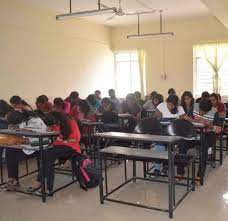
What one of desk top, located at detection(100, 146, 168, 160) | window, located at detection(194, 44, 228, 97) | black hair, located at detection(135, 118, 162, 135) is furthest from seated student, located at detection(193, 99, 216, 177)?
window, located at detection(194, 44, 228, 97)

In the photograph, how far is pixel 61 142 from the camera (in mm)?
3873

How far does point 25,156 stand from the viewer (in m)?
4.05

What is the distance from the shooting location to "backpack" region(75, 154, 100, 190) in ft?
12.9

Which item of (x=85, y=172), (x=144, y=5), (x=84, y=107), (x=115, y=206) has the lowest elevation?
(x=115, y=206)

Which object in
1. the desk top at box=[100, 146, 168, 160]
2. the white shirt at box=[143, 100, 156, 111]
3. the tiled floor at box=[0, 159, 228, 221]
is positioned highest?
the white shirt at box=[143, 100, 156, 111]

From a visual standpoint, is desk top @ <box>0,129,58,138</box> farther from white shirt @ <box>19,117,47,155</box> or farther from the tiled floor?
the tiled floor

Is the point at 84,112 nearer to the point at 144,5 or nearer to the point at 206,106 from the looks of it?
the point at 206,106

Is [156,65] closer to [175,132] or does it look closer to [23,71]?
[23,71]

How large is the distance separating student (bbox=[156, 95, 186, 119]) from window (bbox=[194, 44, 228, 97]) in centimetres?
460

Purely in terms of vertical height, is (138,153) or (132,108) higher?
(132,108)

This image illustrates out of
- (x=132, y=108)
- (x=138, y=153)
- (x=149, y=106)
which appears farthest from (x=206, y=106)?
(x=149, y=106)

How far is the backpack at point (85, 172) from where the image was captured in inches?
154

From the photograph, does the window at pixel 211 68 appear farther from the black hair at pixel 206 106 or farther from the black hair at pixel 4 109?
the black hair at pixel 4 109

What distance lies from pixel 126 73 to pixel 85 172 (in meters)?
6.50
